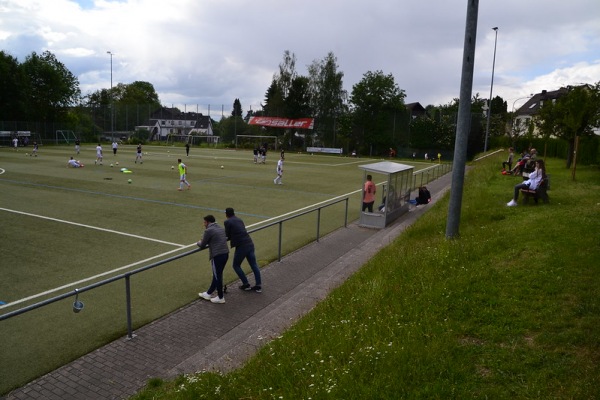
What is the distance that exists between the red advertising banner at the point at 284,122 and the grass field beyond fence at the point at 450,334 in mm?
62884

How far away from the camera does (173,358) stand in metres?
6.34

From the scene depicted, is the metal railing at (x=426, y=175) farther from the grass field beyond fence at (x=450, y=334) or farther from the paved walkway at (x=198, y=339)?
the grass field beyond fence at (x=450, y=334)

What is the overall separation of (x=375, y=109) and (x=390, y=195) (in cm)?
5184

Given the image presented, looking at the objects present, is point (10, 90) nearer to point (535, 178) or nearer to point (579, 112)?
point (579, 112)

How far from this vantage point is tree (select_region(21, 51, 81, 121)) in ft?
233

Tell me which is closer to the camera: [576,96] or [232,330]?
[232,330]

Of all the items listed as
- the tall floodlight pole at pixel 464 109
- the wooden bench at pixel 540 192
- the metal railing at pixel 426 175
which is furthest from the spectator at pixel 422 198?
the tall floodlight pole at pixel 464 109

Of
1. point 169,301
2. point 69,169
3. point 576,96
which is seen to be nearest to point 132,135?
point 69,169

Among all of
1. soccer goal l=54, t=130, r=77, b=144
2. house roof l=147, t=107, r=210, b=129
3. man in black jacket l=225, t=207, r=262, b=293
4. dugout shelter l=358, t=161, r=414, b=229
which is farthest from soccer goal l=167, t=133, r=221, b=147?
man in black jacket l=225, t=207, r=262, b=293

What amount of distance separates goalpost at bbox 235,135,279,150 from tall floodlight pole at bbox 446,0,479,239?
61.0 meters

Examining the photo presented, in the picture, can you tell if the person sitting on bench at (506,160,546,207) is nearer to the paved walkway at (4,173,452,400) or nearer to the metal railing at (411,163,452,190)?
the paved walkway at (4,173,452,400)

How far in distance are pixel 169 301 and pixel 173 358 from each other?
2.34 metres

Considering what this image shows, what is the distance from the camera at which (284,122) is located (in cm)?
7194

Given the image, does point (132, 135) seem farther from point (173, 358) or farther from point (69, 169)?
point (173, 358)
